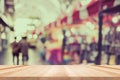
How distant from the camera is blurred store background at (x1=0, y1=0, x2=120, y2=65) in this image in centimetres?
268

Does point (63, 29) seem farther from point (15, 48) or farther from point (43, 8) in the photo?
point (15, 48)

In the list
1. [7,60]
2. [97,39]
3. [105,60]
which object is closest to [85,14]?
[97,39]

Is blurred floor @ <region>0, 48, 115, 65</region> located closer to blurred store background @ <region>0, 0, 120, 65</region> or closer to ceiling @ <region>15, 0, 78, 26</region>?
blurred store background @ <region>0, 0, 120, 65</region>

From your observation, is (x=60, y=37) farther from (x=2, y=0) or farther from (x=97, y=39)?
(x=2, y=0)

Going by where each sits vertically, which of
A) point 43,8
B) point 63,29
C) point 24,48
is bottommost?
point 24,48

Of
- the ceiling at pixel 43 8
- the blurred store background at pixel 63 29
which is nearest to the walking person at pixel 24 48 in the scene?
the blurred store background at pixel 63 29

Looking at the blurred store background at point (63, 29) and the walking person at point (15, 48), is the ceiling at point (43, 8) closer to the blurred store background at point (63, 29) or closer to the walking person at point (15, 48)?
the blurred store background at point (63, 29)

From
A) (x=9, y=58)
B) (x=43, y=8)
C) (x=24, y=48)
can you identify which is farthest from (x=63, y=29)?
(x=9, y=58)

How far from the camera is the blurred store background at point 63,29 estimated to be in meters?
2.68

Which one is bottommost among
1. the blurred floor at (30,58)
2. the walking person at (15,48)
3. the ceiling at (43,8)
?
the blurred floor at (30,58)

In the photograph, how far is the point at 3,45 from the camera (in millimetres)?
2734

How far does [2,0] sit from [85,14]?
2.88 ft

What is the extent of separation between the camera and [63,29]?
271cm

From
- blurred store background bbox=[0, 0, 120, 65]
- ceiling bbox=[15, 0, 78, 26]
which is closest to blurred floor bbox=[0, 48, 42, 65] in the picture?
blurred store background bbox=[0, 0, 120, 65]
